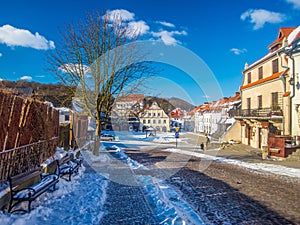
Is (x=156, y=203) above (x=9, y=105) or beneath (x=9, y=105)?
beneath

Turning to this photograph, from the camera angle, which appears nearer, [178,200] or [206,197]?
[178,200]

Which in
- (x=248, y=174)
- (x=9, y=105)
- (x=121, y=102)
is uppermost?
(x=121, y=102)

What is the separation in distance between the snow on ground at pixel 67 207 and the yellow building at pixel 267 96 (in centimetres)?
1333

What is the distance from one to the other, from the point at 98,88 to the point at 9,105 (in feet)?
24.5

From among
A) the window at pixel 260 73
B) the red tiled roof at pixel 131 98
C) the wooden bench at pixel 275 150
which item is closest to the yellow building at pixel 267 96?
the window at pixel 260 73

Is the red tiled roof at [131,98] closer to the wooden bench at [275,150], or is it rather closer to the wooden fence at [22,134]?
the wooden fence at [22,134]

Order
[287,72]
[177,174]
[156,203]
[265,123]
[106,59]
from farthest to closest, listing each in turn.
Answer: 1. [265,123]
2. [287,72]
3. [106,59]
4. [177,174]
5. [156,203]

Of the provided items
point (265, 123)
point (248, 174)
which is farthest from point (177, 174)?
point (265, 123)

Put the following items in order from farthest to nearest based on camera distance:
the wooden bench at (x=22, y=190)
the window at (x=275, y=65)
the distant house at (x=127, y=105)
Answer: the window at (x=275, y=65) → the distant house at (x=127, y=105) → the wooden bench at (x=22, y=190)

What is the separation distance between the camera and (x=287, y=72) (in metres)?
16.0

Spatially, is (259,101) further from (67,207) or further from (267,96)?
(67,207)

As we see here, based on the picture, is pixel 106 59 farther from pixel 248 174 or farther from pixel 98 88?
pixel 248 174

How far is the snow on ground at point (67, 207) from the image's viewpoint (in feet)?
12.5

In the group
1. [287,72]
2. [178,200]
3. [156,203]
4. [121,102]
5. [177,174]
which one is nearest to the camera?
[156,203]
